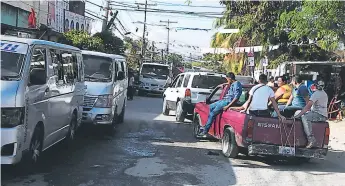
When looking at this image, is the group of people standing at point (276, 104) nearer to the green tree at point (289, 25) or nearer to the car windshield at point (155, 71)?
the green tree at point (289, 25)

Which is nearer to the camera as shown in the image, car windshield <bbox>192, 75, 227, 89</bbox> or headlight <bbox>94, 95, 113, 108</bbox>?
headlight <bbox>94, 95, 113, 108</bbox>

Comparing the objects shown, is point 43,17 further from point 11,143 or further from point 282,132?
point 11,143

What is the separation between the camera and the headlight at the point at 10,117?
597 centimetres

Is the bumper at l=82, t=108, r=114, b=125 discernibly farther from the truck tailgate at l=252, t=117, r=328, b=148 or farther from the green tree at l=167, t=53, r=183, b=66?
the green tree at l=167, t=53, r=183, b=66

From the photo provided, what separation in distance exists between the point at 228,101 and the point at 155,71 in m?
20.9

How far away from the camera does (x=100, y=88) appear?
11094 mm

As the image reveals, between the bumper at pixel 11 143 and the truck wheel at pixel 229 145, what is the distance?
174 inches

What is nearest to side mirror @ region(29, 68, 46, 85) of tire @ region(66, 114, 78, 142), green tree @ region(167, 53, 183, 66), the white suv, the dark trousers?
tire @ region(66, 114, 78, 142)

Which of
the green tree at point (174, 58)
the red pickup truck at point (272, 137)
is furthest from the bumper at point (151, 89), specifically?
the green tree at point (174, 58)

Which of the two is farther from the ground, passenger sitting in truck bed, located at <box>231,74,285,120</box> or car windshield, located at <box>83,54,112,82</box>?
car windshield, located at <box>83,54,112,82</box>

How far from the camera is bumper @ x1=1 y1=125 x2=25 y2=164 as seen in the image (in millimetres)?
5961

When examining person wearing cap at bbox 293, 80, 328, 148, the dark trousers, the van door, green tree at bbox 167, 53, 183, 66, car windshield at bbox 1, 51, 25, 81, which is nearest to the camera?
car windshield at bbox 1, 51, 25, 81

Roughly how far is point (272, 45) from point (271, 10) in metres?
5.52

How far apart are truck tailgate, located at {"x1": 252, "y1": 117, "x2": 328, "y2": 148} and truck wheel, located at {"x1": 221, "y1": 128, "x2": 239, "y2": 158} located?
1.87 ft
